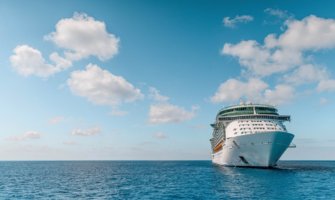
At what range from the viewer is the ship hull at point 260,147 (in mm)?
71488

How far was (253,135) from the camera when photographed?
237 ft

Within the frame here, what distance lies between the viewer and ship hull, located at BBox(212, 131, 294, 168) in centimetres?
7149

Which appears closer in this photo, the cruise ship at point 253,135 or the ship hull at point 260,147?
the ship hull at point 260,147

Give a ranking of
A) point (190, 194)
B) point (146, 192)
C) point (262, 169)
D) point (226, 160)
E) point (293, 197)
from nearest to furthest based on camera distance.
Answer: point (293, 197) → point (190, 194) → point (146, 192) → point (262, 169) → point (226, 160)

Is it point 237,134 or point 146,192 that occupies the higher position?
point 237,134

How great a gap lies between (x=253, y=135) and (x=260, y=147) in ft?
11.9

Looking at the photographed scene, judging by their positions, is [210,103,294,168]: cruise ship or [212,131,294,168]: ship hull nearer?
[212,131,294,168]: ship hull

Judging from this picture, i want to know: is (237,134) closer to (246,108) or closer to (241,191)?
(246,108)

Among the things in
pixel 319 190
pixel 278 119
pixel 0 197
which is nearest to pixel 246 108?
pixel 278 119

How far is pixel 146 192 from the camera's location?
153 ft

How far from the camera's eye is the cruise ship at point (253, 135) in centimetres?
7225

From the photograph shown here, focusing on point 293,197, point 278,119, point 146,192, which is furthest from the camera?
point 278,119

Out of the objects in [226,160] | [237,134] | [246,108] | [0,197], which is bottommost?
[0,197]

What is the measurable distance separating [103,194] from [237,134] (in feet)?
145
